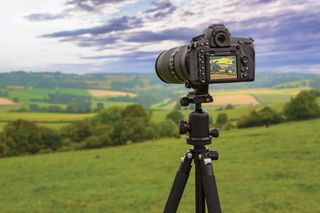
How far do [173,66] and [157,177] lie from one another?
40.2 feet

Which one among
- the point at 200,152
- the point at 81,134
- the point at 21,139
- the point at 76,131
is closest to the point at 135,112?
the point at 81,134

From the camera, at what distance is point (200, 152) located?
403 centimetres

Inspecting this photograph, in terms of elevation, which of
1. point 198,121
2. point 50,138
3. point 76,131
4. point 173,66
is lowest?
point 50,138

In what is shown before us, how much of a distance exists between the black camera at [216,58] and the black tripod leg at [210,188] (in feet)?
2.60

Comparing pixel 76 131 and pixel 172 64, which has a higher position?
pixel 172 64

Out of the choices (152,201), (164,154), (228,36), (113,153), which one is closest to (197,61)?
(228,36)

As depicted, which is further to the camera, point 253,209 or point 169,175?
point 169,175

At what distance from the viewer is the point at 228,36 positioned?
375cm

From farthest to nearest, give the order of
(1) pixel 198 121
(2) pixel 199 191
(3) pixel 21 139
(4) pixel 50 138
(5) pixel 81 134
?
(5) pixel 81 134 → (4) pixel 50 138 → (3) pixel 21 139 → (2) pixel 199 191 → (1) pixel 198 121

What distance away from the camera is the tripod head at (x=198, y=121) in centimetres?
395

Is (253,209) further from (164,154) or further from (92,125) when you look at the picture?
(92,125)

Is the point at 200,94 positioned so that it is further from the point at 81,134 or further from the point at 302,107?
the point at 302,107

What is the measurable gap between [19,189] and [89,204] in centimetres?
475

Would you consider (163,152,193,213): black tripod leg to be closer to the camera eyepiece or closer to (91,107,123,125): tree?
the camera eyepiece
